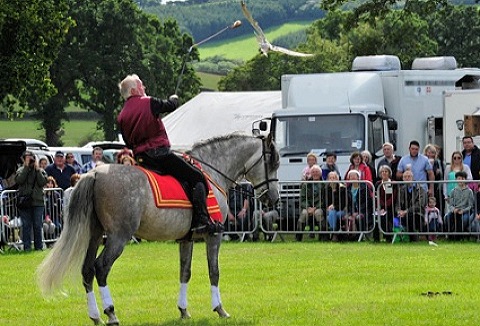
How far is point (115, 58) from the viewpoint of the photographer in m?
91.2

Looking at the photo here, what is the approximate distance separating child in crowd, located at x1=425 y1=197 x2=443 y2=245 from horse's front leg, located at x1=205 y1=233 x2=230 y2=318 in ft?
36.8

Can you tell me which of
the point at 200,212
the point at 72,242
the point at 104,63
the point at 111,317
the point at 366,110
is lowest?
the point at 111,317

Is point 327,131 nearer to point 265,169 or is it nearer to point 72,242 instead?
point 265,169

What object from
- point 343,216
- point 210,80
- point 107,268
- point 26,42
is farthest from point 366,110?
point 210,80

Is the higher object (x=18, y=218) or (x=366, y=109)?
(x=366, y=109)

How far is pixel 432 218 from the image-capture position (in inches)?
1022

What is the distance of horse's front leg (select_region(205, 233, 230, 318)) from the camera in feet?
49.6

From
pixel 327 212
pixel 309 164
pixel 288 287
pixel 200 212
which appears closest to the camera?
pixel 200 212

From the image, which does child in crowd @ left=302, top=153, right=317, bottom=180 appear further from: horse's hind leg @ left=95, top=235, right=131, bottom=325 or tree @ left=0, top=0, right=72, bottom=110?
tree @ left=0, top=0, right=72, bottom=110

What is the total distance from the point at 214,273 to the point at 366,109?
1497cm

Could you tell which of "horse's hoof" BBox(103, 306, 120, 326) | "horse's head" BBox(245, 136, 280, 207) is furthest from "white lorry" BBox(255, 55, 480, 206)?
"horse's hoof" BBox(103, 306, 120, 326)

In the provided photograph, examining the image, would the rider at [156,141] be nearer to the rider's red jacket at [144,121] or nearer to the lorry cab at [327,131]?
the rider's red jacket at [144,121]

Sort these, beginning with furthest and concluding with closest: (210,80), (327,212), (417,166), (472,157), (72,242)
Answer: (210,80)
(472,157)
(327,212)
(417,166)
(72,242)

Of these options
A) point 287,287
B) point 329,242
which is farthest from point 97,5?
point 287,287
